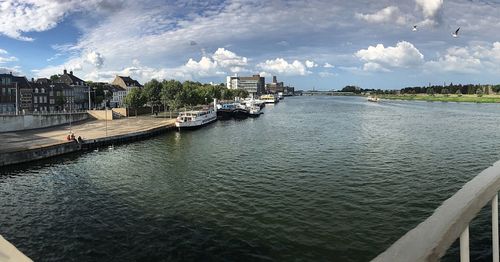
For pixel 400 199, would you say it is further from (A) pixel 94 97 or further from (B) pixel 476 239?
(A) pixel 94 97

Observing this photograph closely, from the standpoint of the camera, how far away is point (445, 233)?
16.0 feet

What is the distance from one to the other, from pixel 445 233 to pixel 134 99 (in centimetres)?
10666

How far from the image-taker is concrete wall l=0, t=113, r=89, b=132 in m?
67.9

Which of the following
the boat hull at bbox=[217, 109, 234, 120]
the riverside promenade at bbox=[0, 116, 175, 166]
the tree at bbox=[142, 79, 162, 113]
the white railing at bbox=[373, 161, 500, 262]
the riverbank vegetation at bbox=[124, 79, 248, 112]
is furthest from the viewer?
the boat hull at bbox=[217, 109, 234, 120]

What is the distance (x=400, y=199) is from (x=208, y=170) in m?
18.9

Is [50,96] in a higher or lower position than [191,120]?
higher

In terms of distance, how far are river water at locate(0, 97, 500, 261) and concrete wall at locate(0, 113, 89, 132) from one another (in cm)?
2702

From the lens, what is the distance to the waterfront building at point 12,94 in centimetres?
9512

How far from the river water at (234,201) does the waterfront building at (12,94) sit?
5921cm

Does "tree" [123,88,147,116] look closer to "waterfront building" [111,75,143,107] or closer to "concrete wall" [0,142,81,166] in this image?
"concrete wall" [0,142,81,166]

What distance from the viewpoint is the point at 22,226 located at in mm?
23156

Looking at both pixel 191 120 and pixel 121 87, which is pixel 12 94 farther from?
pixel 121 87

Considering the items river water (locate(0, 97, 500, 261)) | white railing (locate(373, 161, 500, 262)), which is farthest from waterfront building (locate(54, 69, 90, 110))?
white railing (locate(373, 161, 500, 262))

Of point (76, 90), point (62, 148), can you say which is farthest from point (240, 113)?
point (62, 148)
